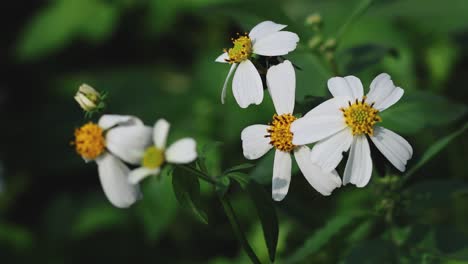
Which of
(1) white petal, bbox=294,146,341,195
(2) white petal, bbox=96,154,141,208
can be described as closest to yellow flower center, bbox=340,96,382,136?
(1) white petal, bbox=294,146,341,195

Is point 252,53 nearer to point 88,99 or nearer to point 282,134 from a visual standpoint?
point 282,134

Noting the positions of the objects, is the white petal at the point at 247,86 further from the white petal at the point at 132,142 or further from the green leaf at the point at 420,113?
the green leaf at the point at 420,113

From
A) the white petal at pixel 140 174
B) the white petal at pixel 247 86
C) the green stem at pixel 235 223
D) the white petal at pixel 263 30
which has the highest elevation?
the white petal at pixel 140 174

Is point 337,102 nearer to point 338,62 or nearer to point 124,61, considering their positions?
point 338,62

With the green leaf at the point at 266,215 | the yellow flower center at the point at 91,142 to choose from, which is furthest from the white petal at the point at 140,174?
the green leaf at the point at 266,215

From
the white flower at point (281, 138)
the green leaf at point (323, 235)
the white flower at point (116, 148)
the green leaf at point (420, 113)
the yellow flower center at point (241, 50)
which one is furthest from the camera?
the green leaf at point (420, 113)

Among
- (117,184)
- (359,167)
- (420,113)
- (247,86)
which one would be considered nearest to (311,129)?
(359,167)
